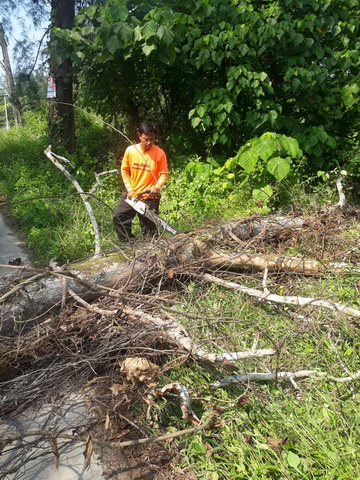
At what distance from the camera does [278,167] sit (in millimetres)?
5383

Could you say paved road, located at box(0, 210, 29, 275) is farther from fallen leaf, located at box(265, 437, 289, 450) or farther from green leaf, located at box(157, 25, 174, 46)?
green leaf, located at box(157, 25, 174, 46)

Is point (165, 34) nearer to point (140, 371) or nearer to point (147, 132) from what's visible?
point (147, 132)

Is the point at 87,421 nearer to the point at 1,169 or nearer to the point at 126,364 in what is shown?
the point at 126,364

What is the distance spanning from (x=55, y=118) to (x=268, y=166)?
4.79 metres

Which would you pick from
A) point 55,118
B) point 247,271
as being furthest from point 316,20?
point 55,118

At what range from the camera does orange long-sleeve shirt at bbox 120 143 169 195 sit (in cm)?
A: 446

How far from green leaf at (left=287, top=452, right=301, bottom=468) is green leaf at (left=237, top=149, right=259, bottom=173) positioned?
4.21m

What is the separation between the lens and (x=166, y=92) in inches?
332

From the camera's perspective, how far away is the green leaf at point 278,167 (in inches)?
210

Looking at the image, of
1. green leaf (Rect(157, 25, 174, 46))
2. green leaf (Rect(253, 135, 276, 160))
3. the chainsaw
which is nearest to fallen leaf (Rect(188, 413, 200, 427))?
the chainsaw

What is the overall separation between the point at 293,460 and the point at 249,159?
436 centimetres

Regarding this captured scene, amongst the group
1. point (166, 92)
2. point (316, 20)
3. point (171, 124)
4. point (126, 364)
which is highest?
point (316, 20)

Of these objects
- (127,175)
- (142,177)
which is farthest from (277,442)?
(127,175)

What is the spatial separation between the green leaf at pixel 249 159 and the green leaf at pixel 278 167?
8.3 inches
